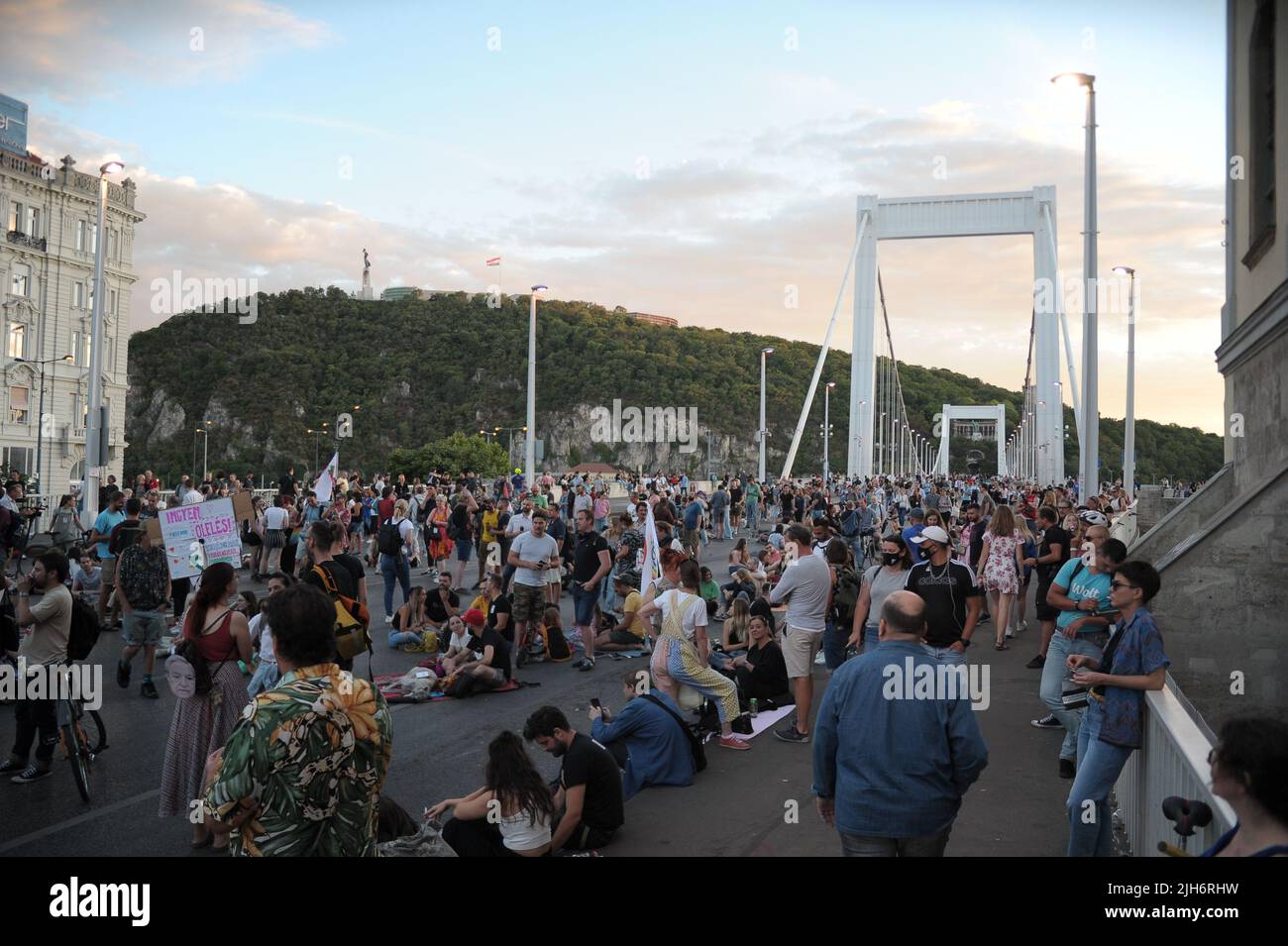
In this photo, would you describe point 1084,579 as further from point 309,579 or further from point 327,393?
point 327,393

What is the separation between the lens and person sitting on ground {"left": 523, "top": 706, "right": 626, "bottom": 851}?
5727 mm

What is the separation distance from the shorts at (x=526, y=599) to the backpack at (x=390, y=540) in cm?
Answer: 313

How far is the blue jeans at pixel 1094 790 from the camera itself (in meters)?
5.09

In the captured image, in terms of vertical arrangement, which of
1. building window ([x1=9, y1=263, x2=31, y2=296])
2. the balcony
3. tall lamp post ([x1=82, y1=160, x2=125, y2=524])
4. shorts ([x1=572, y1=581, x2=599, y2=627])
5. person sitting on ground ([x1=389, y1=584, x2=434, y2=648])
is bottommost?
person sitting on ground ([x1=389, y1=584, x2=434, y2=648])

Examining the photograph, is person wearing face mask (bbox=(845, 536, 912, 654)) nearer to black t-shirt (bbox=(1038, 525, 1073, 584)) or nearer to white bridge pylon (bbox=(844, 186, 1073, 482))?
black t-shirt (bbox=(1038, 525, 1073, 584))

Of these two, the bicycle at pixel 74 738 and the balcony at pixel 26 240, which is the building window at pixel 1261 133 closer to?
the bicycle at pixel 74 738

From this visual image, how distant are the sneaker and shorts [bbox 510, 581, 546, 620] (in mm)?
5066

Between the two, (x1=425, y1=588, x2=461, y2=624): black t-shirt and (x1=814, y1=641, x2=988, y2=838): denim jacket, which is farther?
(x1=425, y1=588, x2=461, y2=624): black t-shirt

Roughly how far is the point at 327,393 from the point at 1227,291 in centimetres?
7867

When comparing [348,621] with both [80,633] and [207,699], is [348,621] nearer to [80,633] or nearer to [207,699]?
[207,699]

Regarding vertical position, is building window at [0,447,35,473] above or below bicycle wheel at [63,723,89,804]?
above

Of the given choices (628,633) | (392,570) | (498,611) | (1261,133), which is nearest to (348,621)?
(498,611)

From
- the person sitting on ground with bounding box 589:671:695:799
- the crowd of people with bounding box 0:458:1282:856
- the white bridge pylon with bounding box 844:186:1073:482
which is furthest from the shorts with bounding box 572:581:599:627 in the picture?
the white bridge pylon with bounding box 844:186:1073:482

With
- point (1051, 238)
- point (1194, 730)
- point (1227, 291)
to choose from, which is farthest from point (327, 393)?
point (1194, 730)
